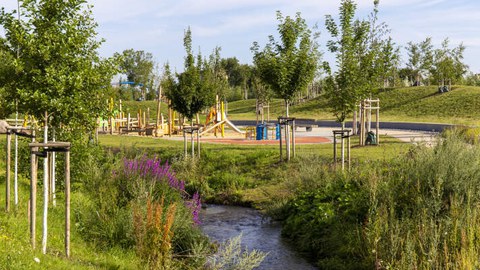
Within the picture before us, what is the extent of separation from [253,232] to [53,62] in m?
6.13

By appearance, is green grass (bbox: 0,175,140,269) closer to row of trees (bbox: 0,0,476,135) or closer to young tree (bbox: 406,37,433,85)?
row of trees (bbox: 0,0,476,135)

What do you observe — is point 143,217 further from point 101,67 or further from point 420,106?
point 420,106

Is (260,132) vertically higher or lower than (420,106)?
lower

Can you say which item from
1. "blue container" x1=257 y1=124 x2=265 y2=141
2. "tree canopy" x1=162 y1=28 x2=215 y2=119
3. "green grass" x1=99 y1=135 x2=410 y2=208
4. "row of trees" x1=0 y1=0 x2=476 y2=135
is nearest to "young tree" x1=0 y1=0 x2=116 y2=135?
"row of trees" x1=0 y1=0 x2=476 y2=135

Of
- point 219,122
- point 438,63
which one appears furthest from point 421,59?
point 219,122

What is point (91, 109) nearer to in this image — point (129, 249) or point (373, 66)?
point (129, 249)

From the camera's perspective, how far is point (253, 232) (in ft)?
42.3

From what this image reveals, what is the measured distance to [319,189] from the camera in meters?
13.3

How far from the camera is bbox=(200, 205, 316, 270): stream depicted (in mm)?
10367

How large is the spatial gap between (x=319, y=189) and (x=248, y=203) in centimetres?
353

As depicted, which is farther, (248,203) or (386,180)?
(248,203)

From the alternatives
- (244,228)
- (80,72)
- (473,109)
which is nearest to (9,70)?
(80,72)

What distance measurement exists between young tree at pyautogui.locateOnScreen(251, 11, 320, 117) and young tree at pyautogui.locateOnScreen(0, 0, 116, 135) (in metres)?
10.5

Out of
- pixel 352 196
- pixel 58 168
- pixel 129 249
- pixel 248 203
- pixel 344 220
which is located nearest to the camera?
pixel 129 249
